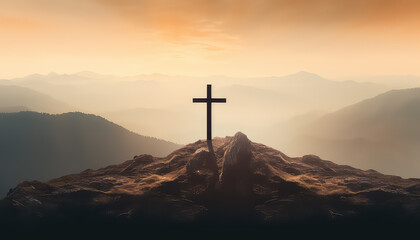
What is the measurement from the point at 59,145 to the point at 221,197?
12775 cm

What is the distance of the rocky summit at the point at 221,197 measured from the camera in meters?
16.9

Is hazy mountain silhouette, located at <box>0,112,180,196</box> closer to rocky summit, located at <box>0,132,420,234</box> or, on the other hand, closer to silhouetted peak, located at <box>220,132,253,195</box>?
rocky summit, located at <box>0,132,420,234</box>

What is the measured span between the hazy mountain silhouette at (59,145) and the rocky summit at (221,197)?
111260mm

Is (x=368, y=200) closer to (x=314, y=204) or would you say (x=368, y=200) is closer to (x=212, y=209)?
(x=314, y=204)

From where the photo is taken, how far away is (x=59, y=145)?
427 ft

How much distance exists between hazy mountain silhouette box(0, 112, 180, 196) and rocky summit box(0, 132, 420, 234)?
365ft

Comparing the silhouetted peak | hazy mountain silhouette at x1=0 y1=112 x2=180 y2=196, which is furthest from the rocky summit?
hazy mountain silhouette at x1=0 y1=112 x2=180 y2=196

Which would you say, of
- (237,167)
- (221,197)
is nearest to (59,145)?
(237,167)

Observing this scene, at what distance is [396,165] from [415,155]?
14277 mm

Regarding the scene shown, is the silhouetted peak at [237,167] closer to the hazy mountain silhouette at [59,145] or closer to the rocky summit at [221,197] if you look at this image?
the rocky summit at [221,197]

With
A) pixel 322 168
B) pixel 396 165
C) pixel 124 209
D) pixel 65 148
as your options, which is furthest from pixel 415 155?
pixel 124 209

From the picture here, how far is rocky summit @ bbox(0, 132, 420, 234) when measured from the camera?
16.9m

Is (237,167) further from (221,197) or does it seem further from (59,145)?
(59,145)

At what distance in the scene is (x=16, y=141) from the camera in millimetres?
130625
